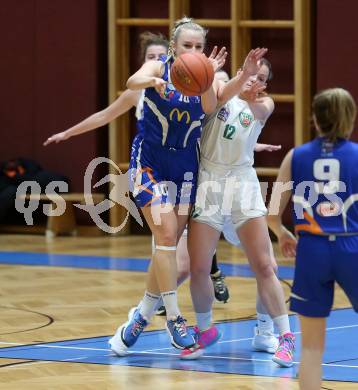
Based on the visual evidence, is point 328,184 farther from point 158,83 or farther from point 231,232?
point 231,232

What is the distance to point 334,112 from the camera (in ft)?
13.9

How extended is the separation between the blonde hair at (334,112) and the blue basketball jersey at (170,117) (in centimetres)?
145

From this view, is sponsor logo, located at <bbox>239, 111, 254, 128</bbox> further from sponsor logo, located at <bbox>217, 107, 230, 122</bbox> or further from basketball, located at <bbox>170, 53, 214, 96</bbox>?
basketball, located at <bbox>170, 53, 214, 96</bbox>

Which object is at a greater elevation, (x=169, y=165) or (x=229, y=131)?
(x=229, y=131)

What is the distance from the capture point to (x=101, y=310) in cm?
715

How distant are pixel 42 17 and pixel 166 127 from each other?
655 cm

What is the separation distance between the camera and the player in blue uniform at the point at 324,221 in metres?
4.25

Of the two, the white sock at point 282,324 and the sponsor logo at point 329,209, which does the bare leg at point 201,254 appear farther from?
the sponsor logo at point 329,209

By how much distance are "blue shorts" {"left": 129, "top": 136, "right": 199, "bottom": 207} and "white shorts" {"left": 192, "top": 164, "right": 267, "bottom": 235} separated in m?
0.07

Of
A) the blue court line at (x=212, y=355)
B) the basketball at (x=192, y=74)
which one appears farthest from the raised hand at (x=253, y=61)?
the blue court line at (x=212, y=355)

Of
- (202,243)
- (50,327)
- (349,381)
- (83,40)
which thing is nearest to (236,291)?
(50,327)

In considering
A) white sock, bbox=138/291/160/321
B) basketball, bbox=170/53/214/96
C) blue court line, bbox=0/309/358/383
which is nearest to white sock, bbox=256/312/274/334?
blue court line, bbox=0/309/358/383

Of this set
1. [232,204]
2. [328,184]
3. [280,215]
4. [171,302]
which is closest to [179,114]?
[232,204]

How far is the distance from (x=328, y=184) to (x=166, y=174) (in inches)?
62.3
